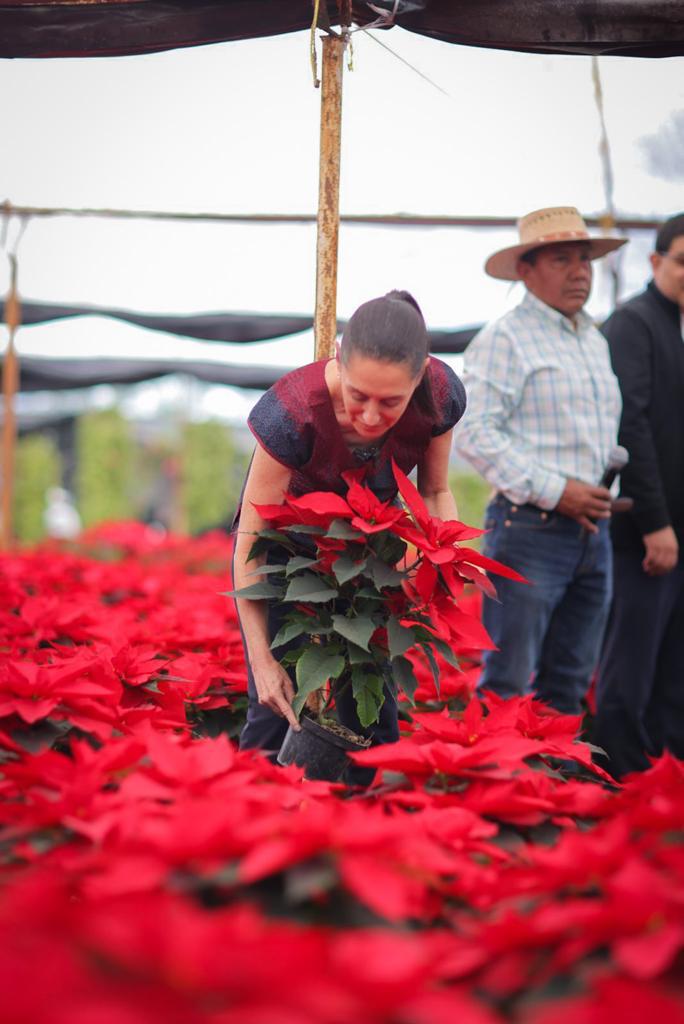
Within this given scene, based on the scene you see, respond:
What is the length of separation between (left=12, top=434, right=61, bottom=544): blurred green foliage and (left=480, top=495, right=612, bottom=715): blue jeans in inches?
433

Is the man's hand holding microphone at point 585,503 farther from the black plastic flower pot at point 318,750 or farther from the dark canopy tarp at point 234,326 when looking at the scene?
the dark canopy tarp at point 234,326

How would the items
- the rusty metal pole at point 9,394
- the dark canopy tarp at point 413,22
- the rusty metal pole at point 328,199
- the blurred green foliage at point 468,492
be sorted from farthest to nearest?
the blurred green foliage at point 468,492, the rusty metal pole at point 9,394, the dark canopy tarp at point 413,22, the rusty metal pole at point 328,199

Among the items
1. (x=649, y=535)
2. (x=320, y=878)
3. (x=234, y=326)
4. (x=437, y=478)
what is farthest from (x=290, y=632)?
(x=234, y=326)

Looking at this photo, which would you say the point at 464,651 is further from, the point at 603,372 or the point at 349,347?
the point at 349,347

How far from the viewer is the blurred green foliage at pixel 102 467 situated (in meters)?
13.7

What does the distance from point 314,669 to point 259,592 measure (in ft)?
0.65

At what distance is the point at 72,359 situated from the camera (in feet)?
19.9

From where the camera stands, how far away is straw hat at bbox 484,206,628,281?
3016 mm

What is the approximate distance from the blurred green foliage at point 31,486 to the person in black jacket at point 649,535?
10953 mm

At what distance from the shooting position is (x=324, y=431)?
1914 mm

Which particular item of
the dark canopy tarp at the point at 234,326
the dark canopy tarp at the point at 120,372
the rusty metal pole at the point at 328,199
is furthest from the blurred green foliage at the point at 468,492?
the rusty metal pole at the point at 328,199

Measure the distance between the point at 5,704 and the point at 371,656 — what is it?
0.64 meters

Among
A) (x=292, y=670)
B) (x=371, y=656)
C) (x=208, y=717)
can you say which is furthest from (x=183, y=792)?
(x=208, y=717)

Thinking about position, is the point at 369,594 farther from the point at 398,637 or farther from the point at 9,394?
the point at 9,394
